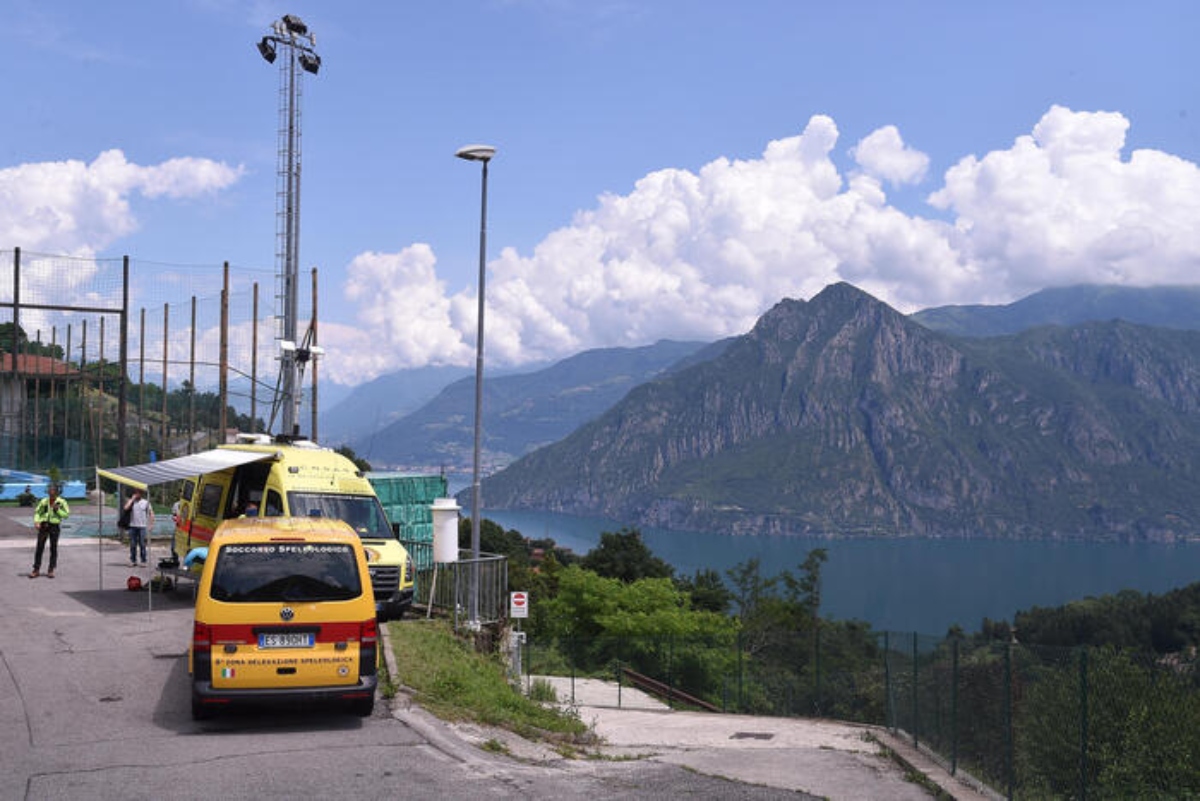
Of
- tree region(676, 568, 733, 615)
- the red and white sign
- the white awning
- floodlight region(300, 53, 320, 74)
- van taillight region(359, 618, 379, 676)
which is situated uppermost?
floodlight region(300, 53, 320, 74)

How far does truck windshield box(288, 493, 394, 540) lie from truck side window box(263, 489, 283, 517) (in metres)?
0.27

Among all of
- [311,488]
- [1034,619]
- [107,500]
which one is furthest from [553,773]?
[1034,619]

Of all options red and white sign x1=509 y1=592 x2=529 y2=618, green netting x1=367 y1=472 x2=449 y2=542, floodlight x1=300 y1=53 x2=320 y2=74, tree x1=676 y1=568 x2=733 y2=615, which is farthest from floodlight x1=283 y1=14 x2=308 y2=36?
tree x1=676 y1=568 x2=733 y2=615

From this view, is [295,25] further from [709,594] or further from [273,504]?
[709,594]

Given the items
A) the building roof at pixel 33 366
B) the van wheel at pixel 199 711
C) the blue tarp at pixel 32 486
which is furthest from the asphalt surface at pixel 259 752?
the building roof at pixel 33 366

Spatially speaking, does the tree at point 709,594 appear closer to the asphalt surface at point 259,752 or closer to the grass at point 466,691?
the grass at point 466,691

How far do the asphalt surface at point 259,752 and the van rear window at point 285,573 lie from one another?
1335 millimetres

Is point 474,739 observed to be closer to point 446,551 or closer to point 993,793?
point 993,793

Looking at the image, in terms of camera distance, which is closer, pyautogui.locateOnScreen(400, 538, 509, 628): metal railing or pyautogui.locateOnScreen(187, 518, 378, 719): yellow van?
pyautogui.locateOnScreen(187, 518, 378, 719): yellow van

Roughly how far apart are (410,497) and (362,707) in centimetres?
3208

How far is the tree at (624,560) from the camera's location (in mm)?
102375

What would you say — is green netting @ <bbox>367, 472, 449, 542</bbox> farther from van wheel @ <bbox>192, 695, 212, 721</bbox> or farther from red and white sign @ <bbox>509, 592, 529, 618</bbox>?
van wheel @ <bbox>192, 695, 212, 721</bbox>

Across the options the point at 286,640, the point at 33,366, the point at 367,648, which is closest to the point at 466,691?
the point at 367,648

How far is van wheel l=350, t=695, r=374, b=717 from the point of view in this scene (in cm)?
1094
